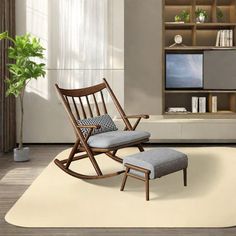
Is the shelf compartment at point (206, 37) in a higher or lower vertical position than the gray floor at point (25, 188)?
higher

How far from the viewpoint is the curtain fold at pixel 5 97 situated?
5863mm

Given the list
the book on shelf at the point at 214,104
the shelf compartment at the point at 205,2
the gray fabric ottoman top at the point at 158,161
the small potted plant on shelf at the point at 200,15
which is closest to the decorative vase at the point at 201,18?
the small potted plant on shelf at the point at 200,15

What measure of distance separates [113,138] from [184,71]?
279cm

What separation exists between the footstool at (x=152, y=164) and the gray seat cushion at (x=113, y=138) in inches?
15.9

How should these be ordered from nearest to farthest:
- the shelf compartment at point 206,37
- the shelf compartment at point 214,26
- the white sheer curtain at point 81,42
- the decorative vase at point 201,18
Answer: the shelf compartment at point 214,26
the decorative vase at point 201,18
the white sheer curtain at point 81,42
the shelf compartment at point 206,37

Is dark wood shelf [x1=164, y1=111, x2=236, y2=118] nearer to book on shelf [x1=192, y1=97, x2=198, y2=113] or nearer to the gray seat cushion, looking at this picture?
book on shelf [x1=192, y1=97, x2=198, y2=113]

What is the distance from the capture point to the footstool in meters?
3.54

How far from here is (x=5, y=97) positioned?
19.8 ft

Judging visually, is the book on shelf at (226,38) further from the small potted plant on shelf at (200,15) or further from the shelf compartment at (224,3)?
the shelf compartment at (224,3)

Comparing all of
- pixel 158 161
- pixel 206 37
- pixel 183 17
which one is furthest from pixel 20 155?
pixel 206 37

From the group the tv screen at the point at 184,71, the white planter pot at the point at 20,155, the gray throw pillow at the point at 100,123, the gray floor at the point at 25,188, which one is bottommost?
the gray floor at the point at 25,188

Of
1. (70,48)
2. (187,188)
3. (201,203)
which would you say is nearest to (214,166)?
(187,188)

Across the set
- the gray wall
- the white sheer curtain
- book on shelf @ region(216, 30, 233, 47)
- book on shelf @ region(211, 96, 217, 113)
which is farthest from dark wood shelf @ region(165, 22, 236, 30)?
book on shelf @ region(211, 96, 217, 113)

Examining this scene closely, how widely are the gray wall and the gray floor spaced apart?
4.71ft
